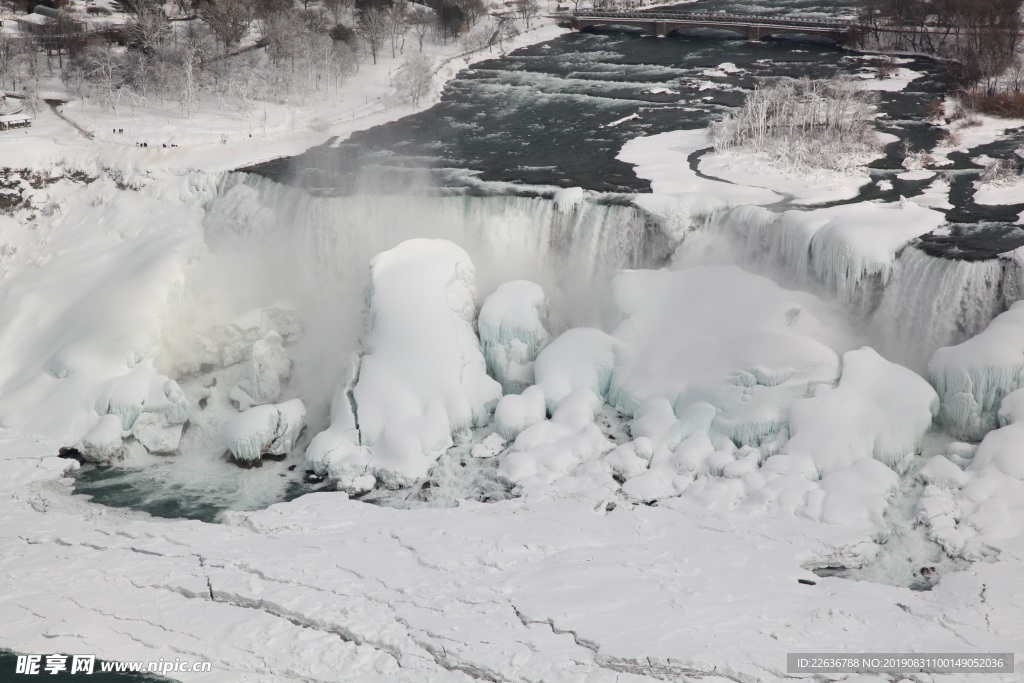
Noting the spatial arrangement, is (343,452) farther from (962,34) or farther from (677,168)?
(962,34)

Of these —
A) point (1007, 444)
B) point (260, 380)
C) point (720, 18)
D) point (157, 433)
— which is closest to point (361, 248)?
point (260, 380)

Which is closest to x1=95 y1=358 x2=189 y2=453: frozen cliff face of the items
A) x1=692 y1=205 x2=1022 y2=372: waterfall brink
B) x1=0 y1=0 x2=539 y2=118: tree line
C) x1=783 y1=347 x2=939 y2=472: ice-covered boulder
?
x1=783 y1=347 x2=939 y2=472: ice-covered boulder

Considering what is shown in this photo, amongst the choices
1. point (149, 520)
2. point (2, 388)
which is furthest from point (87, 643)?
point (2, 388)

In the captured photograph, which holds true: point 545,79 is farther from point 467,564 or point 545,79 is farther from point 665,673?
point 665,673

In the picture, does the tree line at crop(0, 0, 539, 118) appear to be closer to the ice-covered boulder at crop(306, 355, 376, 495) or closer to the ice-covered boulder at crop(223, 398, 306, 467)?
the ice-covered boulder at crop(223, 398, 306, 467)

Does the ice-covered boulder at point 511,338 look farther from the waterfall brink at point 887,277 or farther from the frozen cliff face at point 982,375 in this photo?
the frozen cliff face at point 982,375

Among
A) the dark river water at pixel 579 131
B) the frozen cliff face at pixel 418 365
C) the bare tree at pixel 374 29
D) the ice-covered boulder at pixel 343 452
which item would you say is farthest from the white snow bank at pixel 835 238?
the bare tree at pixel 374 29

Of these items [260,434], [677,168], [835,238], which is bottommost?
[260,434]
